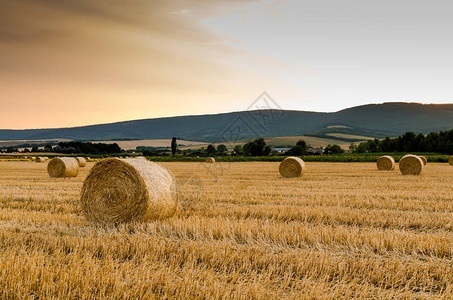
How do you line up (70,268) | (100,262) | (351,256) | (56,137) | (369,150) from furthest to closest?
(56,137), (369,150), (351,256), (100,262), (70,268)

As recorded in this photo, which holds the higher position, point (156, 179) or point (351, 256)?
point (156, 179)

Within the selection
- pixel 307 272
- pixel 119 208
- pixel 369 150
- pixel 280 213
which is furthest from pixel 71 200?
pixel 369 150

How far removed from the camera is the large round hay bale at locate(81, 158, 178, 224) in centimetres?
792

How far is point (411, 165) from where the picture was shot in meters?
23.5

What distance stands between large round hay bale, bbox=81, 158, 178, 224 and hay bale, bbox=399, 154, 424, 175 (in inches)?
772

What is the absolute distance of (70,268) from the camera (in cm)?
443

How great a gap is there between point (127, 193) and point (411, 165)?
68.2ft

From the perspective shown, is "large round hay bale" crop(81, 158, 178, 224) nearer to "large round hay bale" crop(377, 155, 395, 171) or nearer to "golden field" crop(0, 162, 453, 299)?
"golden field" crop(0, 162, 453, 299)

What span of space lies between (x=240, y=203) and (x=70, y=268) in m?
6.45

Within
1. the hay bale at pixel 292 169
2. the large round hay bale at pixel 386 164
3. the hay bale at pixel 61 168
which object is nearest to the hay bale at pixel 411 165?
the large round hay bale at pixel 386 164

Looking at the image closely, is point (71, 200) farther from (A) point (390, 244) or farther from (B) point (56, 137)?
(B) point (56, 137)

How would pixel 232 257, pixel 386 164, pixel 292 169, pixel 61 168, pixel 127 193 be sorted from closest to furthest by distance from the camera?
1. pixel 232 257
2. pixel 127 193
3. pixel 61 168
4. pixel 292 169
5. pixel 386 164

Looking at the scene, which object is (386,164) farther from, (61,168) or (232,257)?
(232,257)

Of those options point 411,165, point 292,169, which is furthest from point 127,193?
point 411,165
